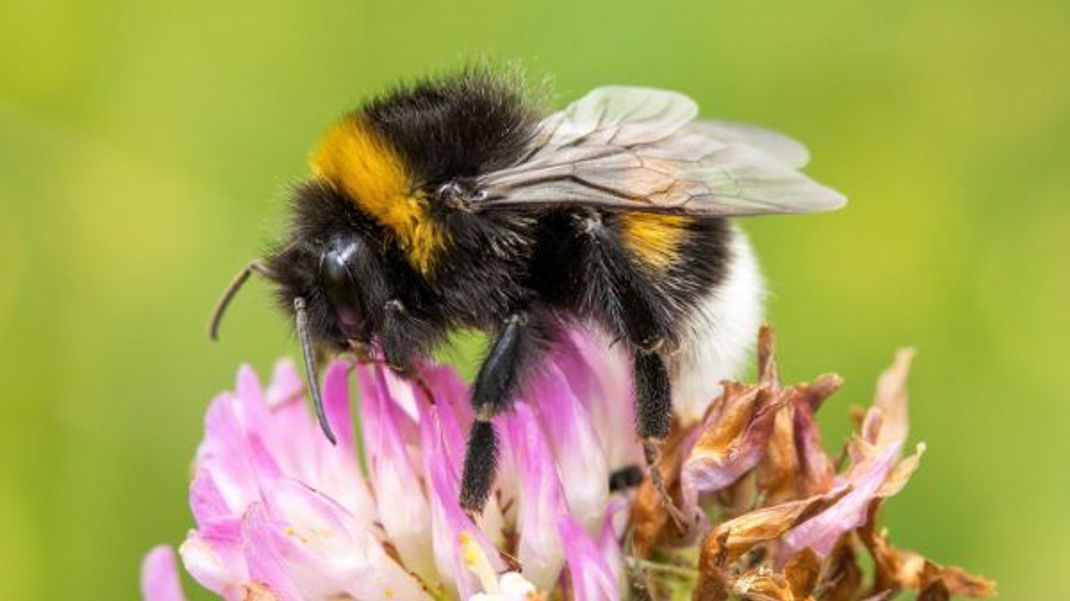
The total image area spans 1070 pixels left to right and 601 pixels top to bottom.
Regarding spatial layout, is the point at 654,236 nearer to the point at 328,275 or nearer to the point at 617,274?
the point at 617,274

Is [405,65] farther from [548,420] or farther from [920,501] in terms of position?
[548,420]

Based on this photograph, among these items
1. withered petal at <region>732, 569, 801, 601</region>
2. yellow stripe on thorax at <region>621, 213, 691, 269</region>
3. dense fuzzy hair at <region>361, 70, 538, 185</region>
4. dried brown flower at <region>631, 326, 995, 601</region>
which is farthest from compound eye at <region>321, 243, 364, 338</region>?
withered petal at <region>732, 569, 801, 601</region>

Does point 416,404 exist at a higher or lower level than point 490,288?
Answer: lower

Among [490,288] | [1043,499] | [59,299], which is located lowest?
[1043,499]

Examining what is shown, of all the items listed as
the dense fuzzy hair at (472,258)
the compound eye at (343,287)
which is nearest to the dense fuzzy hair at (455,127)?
the dense fuzzy hair at (472,258)

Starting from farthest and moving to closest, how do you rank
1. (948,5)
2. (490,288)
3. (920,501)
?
(948,5), (920,501), (490,288)

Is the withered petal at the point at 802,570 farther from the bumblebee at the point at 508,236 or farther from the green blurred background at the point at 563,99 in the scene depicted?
the green blurred background at the point at 563,99

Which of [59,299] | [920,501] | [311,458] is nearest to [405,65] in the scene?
[59,299]

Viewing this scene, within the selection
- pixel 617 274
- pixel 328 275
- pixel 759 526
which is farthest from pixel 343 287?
pixel 759 526
